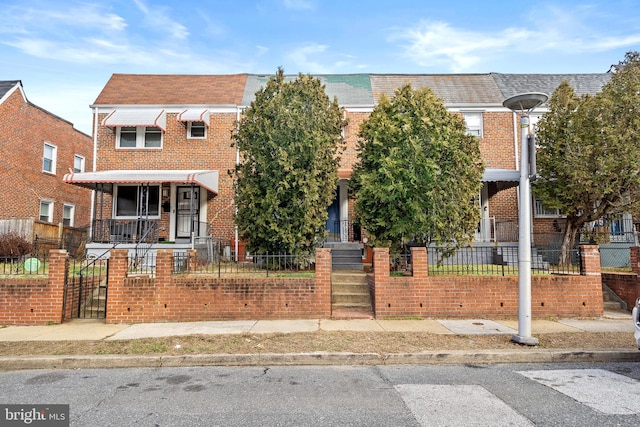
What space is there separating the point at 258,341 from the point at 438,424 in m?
3.56

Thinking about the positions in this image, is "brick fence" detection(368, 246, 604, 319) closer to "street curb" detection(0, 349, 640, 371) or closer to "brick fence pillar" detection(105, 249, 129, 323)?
"street curb" detection(0, 349, 640, 371)

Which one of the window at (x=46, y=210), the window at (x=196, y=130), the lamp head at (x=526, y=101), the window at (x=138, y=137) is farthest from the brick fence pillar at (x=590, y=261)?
the window at (x=46, y=210)

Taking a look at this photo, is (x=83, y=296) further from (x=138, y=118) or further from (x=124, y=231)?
(x=138, y=118)

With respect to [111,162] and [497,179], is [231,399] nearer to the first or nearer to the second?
[497,179]

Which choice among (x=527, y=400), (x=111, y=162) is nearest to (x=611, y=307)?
(x=527, y=400)


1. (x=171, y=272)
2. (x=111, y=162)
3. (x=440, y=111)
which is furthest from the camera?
(x=111, y=162)

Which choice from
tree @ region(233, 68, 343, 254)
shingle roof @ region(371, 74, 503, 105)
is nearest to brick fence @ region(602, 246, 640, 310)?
tree @ region(233, 68, 343, 254)

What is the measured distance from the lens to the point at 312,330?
23.5ft

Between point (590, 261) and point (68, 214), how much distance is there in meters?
22.5

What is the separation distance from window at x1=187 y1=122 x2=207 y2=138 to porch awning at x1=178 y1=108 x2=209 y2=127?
0.39 metres

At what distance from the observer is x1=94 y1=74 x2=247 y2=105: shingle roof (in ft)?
53.7

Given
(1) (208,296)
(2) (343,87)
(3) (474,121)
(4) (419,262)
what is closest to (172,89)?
(2) (343,87)

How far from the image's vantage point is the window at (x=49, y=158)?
1859 cm

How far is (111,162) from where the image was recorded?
15.7 metres
